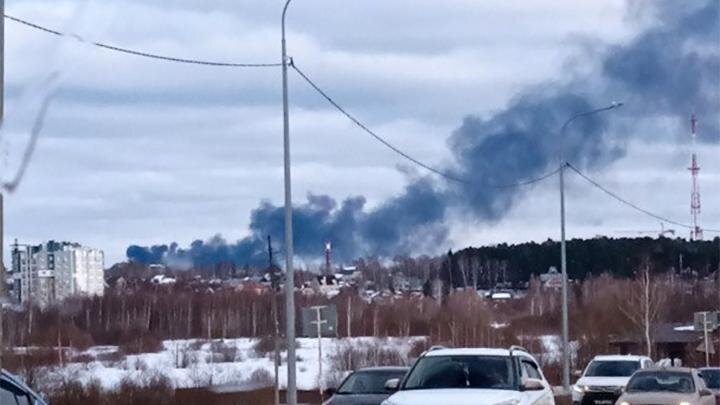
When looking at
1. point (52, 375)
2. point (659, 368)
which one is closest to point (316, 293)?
point (52, 375)

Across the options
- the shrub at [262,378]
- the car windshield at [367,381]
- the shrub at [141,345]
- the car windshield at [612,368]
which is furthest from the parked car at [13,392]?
the shrub at [141,345]

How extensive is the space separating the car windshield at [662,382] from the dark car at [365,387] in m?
6.70

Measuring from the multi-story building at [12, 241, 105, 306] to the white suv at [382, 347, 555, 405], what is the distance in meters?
36.9

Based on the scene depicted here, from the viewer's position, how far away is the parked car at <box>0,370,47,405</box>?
540 inches

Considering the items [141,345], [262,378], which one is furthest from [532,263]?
[262,378]

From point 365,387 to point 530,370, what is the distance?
5.58 m

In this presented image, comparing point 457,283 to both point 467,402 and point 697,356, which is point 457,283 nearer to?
point 697,356

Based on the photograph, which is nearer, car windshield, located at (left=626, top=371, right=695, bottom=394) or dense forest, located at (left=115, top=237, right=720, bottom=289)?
car windshield, located at (left=626, top=371, right=695, bottom=394)

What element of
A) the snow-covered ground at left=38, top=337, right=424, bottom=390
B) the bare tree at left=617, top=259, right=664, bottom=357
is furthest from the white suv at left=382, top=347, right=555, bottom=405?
the bare tree at left=617, top=259, right=664, bottom=357

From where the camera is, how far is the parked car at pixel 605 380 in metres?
35.9

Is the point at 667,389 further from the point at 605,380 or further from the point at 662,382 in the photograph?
the point at 605,380

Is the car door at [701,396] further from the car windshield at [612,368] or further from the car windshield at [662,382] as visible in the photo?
the car windshield at [612,368]

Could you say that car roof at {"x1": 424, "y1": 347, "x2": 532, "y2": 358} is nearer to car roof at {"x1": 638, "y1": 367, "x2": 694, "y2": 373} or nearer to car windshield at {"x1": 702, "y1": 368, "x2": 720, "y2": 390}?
car roof at {"x1": 638, "y1": 367, "x2": 694, "y2": 373}

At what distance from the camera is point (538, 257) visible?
144 metres
